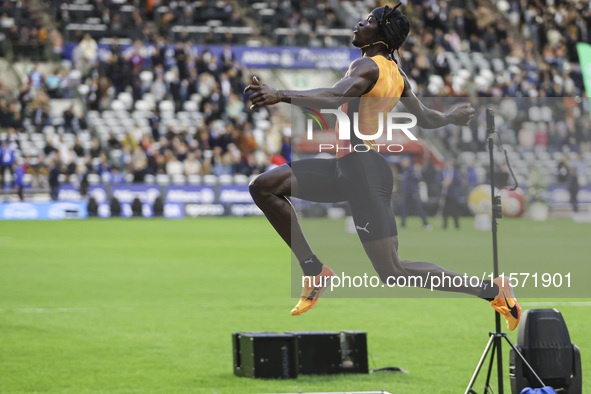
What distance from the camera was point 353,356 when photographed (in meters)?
9.98

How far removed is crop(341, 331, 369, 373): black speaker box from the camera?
9938mm

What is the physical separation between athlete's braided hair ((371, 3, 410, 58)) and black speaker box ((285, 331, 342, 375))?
13.0 ft

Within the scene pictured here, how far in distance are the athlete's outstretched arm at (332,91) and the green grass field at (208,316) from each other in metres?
0.99

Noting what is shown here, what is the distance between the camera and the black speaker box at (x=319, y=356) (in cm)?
988

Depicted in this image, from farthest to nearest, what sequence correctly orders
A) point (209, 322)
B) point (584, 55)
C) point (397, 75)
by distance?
point (584, 55) < point (209, 322) < point (397, 75)

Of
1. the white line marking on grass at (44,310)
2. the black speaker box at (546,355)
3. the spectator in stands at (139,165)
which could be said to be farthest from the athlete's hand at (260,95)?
the spectator in stands at (139,165)

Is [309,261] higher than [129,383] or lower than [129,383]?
higher

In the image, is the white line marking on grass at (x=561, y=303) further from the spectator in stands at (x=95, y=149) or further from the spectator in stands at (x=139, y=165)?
the spectator in stands at (x=95, y=149)

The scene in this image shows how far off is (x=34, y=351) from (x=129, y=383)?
208 centimetres

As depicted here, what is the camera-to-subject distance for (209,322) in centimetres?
1322

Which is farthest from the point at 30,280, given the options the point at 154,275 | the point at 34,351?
the point at 34,351

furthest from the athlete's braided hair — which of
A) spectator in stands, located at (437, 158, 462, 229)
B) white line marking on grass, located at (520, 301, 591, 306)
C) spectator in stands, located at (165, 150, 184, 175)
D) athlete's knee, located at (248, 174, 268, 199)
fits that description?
spectator in stands, located at (165, 150, 184, 175)

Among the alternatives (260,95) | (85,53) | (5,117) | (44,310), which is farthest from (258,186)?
(85,53)

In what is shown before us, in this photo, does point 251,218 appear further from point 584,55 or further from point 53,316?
point 53,316
